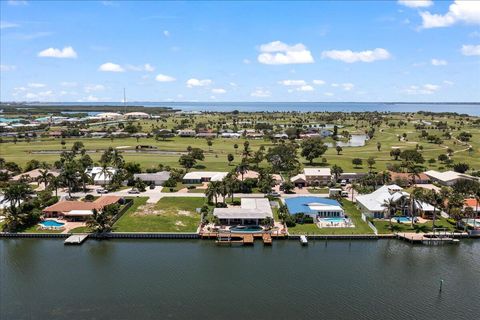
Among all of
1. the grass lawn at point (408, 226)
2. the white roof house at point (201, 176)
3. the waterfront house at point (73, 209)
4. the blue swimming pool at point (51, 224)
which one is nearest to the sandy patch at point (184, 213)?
the waterfront house at point (73, 209)

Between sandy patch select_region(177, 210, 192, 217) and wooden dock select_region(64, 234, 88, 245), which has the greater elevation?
sandy patch select_region(177, 210, 192, 217)

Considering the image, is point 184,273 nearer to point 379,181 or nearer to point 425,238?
point 425,238

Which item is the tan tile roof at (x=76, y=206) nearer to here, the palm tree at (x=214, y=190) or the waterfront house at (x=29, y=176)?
the palm tree at (x=214, y=190)

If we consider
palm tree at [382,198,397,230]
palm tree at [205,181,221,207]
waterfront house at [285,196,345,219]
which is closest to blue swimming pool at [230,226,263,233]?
waterfront house at [285,196,345,219]

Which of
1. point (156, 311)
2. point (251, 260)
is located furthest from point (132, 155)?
point (156, 311)

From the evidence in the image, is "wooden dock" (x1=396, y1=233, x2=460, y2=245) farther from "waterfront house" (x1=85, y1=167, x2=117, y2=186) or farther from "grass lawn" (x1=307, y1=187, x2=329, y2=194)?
"waterfront house" (x1=85, y1=167, x2=117, y2=186)

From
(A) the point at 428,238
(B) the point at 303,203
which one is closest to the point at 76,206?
(B) the point at 303,203

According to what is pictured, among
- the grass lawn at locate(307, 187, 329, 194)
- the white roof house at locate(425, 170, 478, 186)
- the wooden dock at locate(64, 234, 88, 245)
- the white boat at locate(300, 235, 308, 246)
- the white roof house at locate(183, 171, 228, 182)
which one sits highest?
the white roof house at locate(425, 170, 478, 186)

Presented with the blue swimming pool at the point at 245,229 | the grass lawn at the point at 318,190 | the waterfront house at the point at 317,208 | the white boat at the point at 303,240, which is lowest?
the white boat at the point at 303,240
